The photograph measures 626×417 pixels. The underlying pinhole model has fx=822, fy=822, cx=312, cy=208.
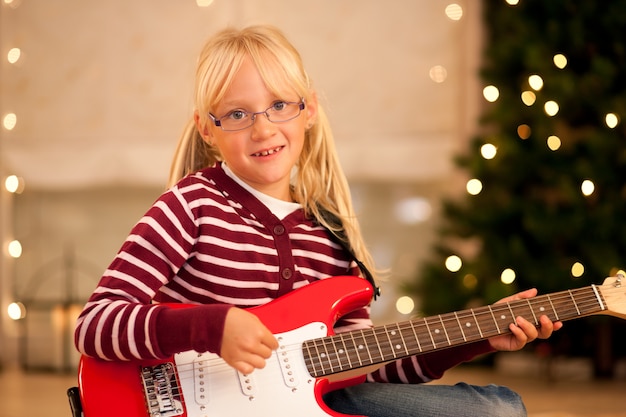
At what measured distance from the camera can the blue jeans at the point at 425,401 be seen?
1327 mm

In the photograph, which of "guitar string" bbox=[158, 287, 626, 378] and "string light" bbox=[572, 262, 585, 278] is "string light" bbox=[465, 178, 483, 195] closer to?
"string light" bbox=[572, 262, 585, 278]

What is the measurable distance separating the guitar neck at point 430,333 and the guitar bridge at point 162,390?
202 mm

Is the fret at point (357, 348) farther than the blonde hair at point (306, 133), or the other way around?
the blonde hair at point (306, 133)

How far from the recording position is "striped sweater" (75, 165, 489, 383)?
1.16 meters

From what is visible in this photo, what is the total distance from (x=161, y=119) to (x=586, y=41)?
1779 millimetres

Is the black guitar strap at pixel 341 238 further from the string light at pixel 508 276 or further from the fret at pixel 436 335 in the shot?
the string light at pixel 508 276

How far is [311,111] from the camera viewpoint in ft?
5.11

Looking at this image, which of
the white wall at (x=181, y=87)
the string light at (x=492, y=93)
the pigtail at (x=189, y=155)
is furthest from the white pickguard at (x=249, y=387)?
the white wall at (x=181, y=87)

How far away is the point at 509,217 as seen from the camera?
3.12 meters

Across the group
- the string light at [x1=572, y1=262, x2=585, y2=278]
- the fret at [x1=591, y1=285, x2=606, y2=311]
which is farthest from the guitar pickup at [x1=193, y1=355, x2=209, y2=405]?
the string light at [x1=572, y1=262, x2=585, y2=278]

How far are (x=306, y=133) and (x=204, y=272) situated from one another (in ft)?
1.33

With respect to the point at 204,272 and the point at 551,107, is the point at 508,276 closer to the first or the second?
the point at 551,107

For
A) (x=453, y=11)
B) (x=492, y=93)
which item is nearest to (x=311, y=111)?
(x=492, y=93)

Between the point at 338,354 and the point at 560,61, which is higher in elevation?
the point at 560,61
